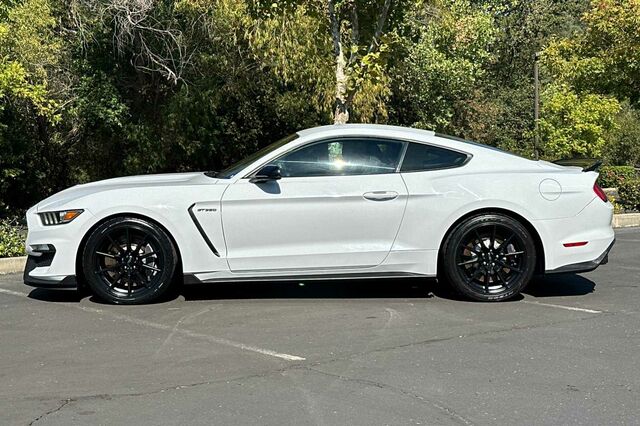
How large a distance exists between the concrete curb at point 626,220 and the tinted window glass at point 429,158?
7.19m

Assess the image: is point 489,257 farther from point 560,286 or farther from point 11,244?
point 11,244

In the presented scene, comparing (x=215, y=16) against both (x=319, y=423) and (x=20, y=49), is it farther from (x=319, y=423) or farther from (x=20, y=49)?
(x=319, y=423)

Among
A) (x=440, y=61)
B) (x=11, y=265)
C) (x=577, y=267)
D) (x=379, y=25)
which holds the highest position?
(x=440, y=61)

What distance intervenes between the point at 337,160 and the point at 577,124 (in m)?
10.9

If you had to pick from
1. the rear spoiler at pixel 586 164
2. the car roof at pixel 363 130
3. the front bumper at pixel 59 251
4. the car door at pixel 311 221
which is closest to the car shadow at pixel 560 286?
the rear spoiler at pixel 586 164

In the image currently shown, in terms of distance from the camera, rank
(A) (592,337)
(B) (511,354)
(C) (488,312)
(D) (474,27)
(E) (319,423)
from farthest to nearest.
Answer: (D) (474,27) → (C) (488,312) → (A) (592,337) → (B) (511,354) → (E) (319,423)

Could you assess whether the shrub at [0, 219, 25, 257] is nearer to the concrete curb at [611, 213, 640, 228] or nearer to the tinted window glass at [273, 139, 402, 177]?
the tinted window glass at [273, 139, 402, 177]

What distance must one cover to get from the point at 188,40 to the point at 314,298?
949 centimetres

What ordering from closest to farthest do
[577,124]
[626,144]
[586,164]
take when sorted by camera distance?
[586,164] < [577,124] < [626,144]

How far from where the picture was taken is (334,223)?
654 cm

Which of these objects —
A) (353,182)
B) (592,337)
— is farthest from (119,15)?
(592,337)

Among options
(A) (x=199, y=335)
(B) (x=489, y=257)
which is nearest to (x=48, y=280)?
(A) (x=199, y=335)

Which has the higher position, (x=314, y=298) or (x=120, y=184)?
(x=120, y=184)

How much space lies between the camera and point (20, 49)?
12.6 m
